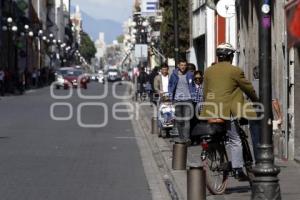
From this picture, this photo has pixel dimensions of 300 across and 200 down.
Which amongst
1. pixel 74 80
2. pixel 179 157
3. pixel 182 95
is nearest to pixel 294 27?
pixel 179 157

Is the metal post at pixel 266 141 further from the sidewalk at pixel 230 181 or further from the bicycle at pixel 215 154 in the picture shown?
the bicycle at pixel 215 154

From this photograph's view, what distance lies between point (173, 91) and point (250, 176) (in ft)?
27.7

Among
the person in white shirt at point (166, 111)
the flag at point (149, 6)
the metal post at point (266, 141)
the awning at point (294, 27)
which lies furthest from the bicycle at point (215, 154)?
the flag at point (149, 6)

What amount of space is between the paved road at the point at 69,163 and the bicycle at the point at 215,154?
1.01 m

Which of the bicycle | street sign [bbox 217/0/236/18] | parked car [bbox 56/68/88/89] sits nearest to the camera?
the bicycle

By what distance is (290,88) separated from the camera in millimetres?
17828

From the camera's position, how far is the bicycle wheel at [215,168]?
12.6m

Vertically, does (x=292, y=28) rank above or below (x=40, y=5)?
below

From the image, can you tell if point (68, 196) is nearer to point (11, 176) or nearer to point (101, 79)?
point (11, 176)

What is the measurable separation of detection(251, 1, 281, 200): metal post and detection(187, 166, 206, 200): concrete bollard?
1.21 metres

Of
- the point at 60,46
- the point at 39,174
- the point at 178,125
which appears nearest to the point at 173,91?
the point at 178,125

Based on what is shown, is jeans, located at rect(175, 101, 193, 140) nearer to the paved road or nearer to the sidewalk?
the sidewalk

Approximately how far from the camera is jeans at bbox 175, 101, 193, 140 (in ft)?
67.8

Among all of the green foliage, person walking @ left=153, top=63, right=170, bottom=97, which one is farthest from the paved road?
the green foliage
